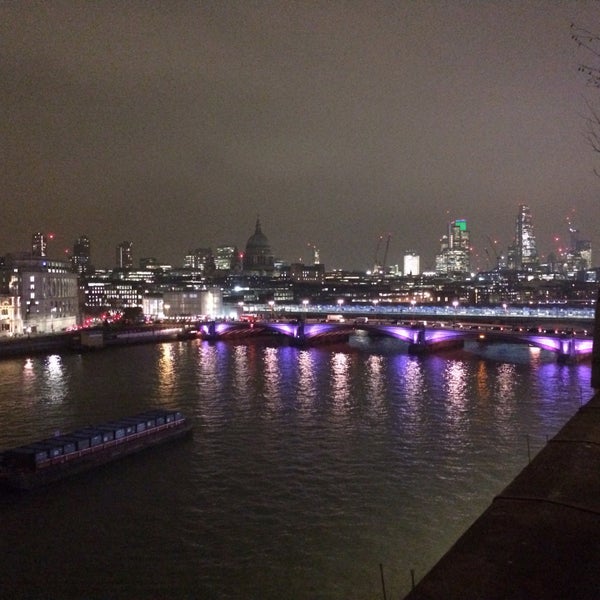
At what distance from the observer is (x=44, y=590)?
11.3m

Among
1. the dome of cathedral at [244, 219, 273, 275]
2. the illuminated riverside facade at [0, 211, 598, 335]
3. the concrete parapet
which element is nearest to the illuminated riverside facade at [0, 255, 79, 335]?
the illuminated riverside facade at [0, 211, 598, 335]

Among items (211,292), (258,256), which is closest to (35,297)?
(211,292)

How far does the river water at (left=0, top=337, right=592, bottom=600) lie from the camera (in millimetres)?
11844

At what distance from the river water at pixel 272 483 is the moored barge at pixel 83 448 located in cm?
41

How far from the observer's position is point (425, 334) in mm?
49844

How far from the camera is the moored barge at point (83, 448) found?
16609 millimetres

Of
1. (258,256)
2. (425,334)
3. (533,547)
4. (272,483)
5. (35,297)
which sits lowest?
(272,483)

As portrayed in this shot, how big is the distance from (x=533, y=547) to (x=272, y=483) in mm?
13929

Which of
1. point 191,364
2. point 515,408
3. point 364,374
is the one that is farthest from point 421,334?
point 515,408

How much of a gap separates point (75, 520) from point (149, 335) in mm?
48807

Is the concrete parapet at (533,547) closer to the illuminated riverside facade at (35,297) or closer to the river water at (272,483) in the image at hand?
the river water at (272,483)

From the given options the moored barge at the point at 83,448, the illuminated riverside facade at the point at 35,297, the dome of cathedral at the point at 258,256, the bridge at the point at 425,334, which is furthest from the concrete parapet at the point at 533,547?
the dome of cathedral at the point at 258,256

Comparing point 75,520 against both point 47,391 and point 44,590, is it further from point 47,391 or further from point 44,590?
point 47,391

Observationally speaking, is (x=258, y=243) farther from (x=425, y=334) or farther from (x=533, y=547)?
(x=533, y=547)
